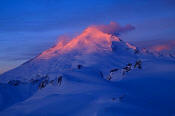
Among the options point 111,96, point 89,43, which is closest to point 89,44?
point 89,43

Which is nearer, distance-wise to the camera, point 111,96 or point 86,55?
point 111,96

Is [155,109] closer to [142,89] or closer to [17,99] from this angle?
[142,89]

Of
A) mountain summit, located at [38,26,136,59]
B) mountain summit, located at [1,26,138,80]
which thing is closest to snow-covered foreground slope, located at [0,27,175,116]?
mountain summit, located at [1,26,138,80]

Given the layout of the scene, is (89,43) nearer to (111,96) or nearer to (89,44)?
(89,44)

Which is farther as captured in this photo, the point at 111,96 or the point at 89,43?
the point at 89,43

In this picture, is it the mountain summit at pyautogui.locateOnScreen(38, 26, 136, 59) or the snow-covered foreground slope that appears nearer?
the snow-covered foreground slope

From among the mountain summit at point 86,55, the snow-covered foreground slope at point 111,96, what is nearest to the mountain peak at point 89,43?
the mountain summit at point 86,55

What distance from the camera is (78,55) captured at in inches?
3831

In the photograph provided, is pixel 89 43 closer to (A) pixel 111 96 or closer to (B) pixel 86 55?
(B) pixel 86 55

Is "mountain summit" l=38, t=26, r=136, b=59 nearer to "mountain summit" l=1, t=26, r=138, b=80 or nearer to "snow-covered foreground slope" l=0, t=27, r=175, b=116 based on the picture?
"mountain summit" l=1, t=26, r=138, b=80

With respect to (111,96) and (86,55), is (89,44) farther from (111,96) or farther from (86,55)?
(111,96)

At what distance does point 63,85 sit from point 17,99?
152ft

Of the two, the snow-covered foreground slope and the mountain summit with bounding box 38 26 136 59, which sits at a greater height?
the mountain summit with bounding box 38 26 136 59

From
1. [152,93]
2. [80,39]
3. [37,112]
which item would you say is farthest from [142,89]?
[80,39]
